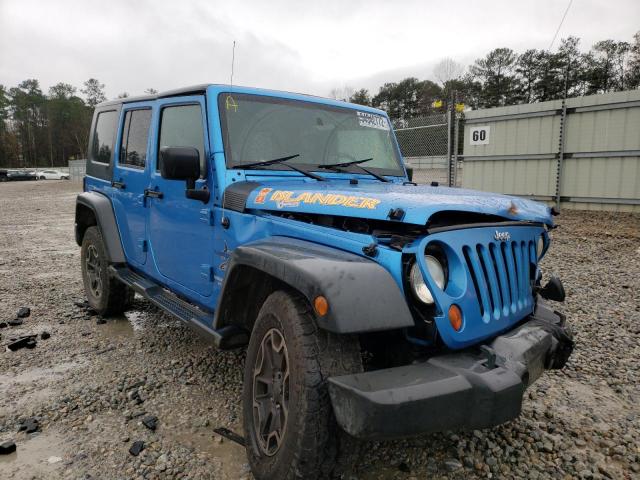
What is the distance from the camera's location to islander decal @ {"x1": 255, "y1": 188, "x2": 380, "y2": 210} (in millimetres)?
2276

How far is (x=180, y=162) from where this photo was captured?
9.12ft

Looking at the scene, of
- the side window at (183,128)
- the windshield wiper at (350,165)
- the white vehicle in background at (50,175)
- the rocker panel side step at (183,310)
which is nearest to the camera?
the rocker panel side step at (183,310)

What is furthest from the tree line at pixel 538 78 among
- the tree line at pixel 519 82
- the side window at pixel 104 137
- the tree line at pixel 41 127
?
the tree line at pixel 41 127

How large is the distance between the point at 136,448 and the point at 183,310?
0.96m

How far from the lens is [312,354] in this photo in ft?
6.35

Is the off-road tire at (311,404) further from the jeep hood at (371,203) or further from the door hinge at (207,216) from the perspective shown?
the door hinge at (207,216)

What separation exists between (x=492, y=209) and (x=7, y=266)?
Answer: 7.43 metres

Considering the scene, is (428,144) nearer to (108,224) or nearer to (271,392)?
(108,224)

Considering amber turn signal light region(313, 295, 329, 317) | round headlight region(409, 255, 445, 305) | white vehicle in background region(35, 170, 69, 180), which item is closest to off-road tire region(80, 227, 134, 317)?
amber turn signal light region(313, 295, 329, 317)

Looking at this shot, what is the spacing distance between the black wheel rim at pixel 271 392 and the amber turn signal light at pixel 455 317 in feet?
2.35

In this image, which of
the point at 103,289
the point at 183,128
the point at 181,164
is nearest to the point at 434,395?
the point at 181,164

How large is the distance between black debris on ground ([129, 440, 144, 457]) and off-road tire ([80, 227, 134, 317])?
2257 millimetres

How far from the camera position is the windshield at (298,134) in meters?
3.11

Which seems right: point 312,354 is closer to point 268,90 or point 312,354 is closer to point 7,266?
point 268,90
